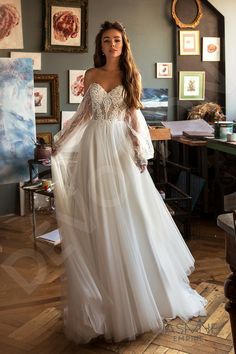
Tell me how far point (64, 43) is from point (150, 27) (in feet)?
2.78

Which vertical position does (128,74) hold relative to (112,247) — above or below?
above

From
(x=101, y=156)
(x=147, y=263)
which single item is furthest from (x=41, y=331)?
(x=101, y=156)

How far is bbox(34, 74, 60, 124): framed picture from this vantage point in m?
3.91

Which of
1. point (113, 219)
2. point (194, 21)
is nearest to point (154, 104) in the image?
point (194, 21)

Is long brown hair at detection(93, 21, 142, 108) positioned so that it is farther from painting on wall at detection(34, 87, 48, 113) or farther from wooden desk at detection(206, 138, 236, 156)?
painting on wall at detection(34, 87, 48, 113)

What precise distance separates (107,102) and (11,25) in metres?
2.17

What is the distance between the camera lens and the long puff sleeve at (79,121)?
6.81 feet

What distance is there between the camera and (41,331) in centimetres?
202

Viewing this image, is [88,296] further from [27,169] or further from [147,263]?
[27,169]

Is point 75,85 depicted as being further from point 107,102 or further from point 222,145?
point 107,102

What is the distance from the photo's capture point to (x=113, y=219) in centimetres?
193

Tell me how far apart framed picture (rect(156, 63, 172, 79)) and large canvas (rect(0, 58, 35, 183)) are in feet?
4.03

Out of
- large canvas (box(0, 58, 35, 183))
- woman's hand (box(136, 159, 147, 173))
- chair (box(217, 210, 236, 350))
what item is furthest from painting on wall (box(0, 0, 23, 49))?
chair (box(217, 210, 236, 350))

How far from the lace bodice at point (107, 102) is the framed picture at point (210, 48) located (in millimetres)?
2390
